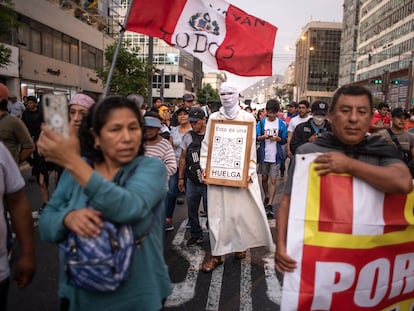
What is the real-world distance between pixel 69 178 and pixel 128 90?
21601mm

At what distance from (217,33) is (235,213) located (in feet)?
7.39

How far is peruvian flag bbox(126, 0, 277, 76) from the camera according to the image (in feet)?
15.5

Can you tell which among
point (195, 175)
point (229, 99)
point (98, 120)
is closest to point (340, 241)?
point (98, 120)

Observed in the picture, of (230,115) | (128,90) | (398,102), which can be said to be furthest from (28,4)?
(398,102)

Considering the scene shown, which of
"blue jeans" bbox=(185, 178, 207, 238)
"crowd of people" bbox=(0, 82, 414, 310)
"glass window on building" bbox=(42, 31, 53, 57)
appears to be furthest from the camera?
"glass window on building" bbox=(42, 31, 53, 57)

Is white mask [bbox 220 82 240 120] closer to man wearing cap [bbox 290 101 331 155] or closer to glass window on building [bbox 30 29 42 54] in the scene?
man wearing cap [bbox 290 101 331 155]

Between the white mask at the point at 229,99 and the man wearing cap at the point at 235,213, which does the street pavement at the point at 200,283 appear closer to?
the man wearing cap at the point at 235,213

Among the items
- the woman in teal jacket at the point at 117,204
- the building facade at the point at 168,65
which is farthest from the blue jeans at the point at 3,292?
the building facade at the point at 168,65

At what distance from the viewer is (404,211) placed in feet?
7.12

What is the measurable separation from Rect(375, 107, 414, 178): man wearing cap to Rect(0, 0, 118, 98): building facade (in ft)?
57.1

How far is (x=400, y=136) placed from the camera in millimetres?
5684

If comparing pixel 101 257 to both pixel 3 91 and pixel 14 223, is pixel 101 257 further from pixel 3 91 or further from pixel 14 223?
pixel 3 91

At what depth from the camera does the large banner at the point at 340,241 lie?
6.81 feet

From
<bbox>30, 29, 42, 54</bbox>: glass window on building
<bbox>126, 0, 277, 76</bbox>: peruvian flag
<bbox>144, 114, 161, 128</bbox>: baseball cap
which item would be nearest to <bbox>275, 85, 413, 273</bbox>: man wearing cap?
<bbox>144, 114, 161, 128</bbox>: baseball cap
